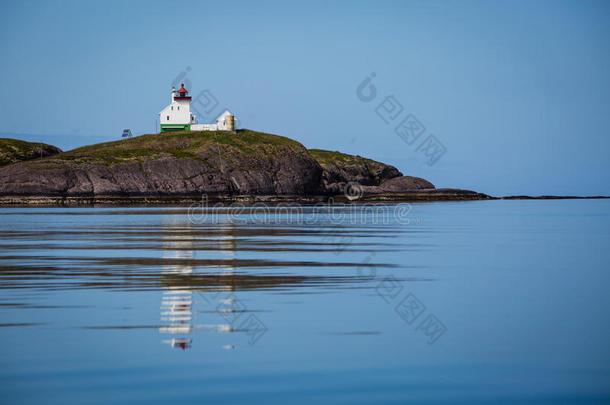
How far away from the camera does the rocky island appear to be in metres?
127

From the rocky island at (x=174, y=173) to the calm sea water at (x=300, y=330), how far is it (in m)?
104

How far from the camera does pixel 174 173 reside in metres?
135

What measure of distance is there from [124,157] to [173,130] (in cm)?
3306

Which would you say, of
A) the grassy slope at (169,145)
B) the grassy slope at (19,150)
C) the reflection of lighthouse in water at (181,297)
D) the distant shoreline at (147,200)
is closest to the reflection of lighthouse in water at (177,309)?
the reflection of lighthouse in water at (181,297)

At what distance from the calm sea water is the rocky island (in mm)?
104048

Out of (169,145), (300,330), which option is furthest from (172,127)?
(300,330)

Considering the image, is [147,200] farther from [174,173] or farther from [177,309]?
[177,309]

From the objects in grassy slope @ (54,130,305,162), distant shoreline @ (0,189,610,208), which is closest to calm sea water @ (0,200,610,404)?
distant shoreline @ (0,189,610,208)

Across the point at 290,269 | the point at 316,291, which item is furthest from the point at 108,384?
the point at 290,269

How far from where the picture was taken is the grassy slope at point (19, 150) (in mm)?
170125

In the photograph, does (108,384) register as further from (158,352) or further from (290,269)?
(290,269)

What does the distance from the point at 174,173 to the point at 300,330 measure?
408 ft

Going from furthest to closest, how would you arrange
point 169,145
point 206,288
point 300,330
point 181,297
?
point 169,145 < point 206,288 < point 181,297 < point 300,330

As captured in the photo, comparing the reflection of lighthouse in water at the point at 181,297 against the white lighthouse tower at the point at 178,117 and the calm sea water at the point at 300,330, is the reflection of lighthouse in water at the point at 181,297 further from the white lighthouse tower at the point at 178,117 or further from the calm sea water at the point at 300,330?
the white lighthouse tower at the point at 178,117
